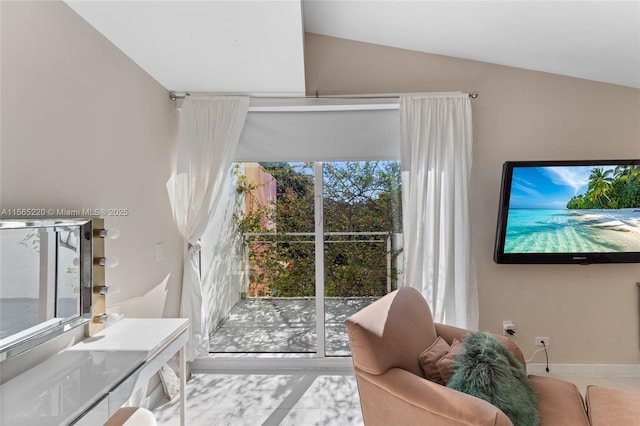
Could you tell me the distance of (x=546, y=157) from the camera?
2.52m

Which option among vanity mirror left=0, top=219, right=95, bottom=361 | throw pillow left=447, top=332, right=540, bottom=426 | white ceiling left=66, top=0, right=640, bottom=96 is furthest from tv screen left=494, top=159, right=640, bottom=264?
vanity mirror left=0, top=219, right=95, bottom=361

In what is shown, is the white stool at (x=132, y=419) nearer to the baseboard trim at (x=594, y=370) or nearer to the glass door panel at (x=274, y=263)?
the glass door panel at (x=274, y=263)

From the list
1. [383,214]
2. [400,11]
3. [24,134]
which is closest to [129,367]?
[24,134]

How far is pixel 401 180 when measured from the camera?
2527 mm

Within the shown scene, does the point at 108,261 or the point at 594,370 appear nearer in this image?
the point at 108,261

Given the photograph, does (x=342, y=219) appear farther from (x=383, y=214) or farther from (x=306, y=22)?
(x=306, y=22)

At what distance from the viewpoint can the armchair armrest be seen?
117 centimetres

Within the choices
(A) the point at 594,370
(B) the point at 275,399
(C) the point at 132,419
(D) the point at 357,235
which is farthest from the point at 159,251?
(A) the point at 594,370

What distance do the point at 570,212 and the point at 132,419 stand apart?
3033mm

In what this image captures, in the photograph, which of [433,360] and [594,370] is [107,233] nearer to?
[433,360]

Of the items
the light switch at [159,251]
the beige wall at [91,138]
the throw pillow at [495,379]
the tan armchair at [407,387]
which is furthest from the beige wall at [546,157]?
the light switch at [159,251]

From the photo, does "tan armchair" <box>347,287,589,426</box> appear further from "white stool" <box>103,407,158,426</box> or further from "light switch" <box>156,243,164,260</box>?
"light switch" <box>156,243,164,260</box>

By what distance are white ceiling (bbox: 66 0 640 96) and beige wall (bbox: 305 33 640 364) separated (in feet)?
0.44

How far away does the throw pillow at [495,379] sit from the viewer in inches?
50.9
